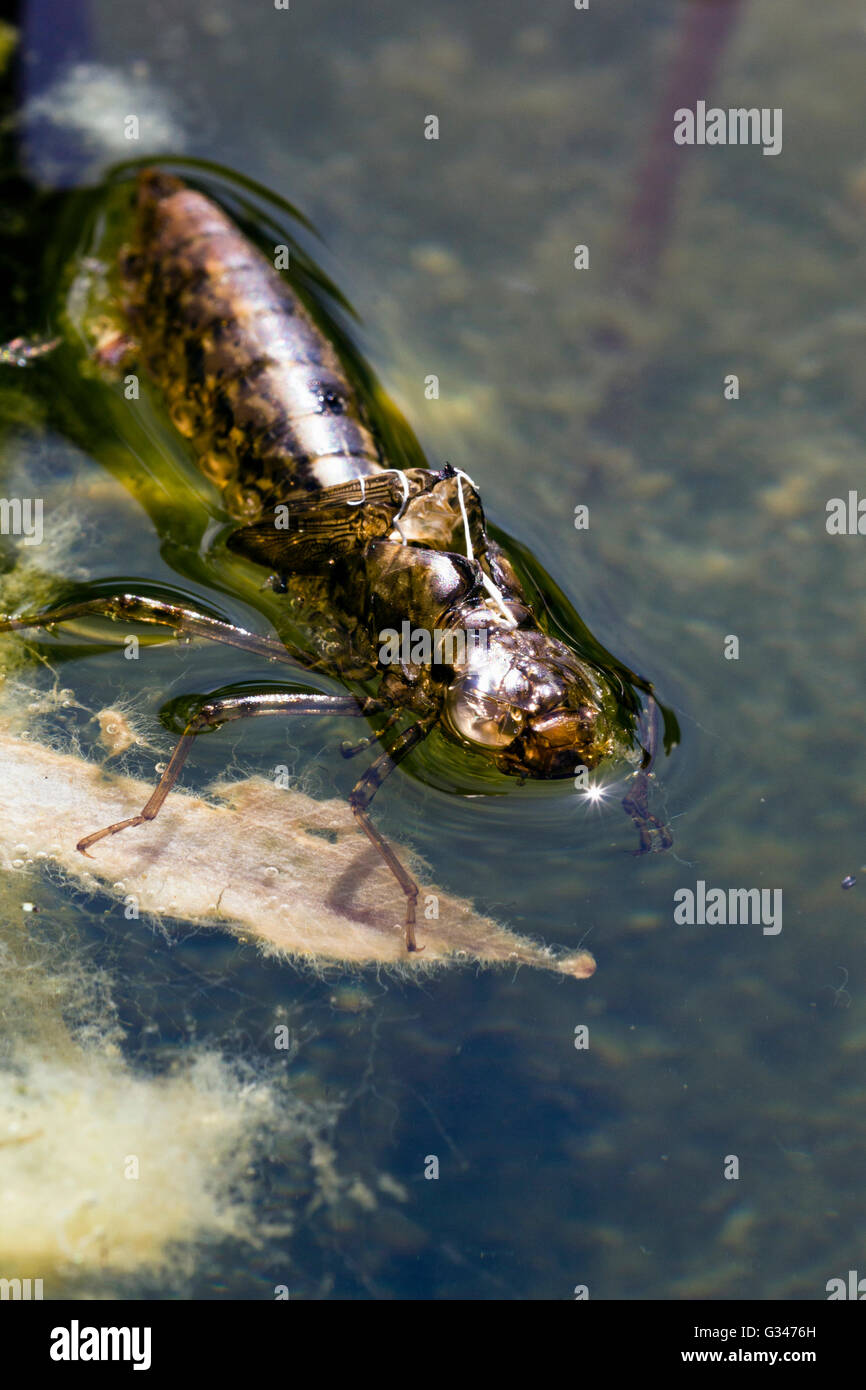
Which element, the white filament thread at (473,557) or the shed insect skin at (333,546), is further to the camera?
the white filament thread at (473,557)

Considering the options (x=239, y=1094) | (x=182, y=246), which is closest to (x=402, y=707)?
(x=239, y=1094)

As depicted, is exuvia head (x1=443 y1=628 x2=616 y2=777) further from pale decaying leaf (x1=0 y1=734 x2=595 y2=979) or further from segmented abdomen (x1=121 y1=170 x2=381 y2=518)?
segmented abdomen (x1=121 y1=170 x2=381 y2=518)

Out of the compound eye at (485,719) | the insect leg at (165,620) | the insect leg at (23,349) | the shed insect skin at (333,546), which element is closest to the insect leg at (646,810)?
the shed insect skin at (333,546)

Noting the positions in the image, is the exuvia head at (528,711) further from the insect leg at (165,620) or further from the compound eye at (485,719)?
the insect leg at (165,620)

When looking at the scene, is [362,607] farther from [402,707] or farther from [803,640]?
[803,640]

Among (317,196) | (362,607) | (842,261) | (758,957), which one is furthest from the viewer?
(317,196)
